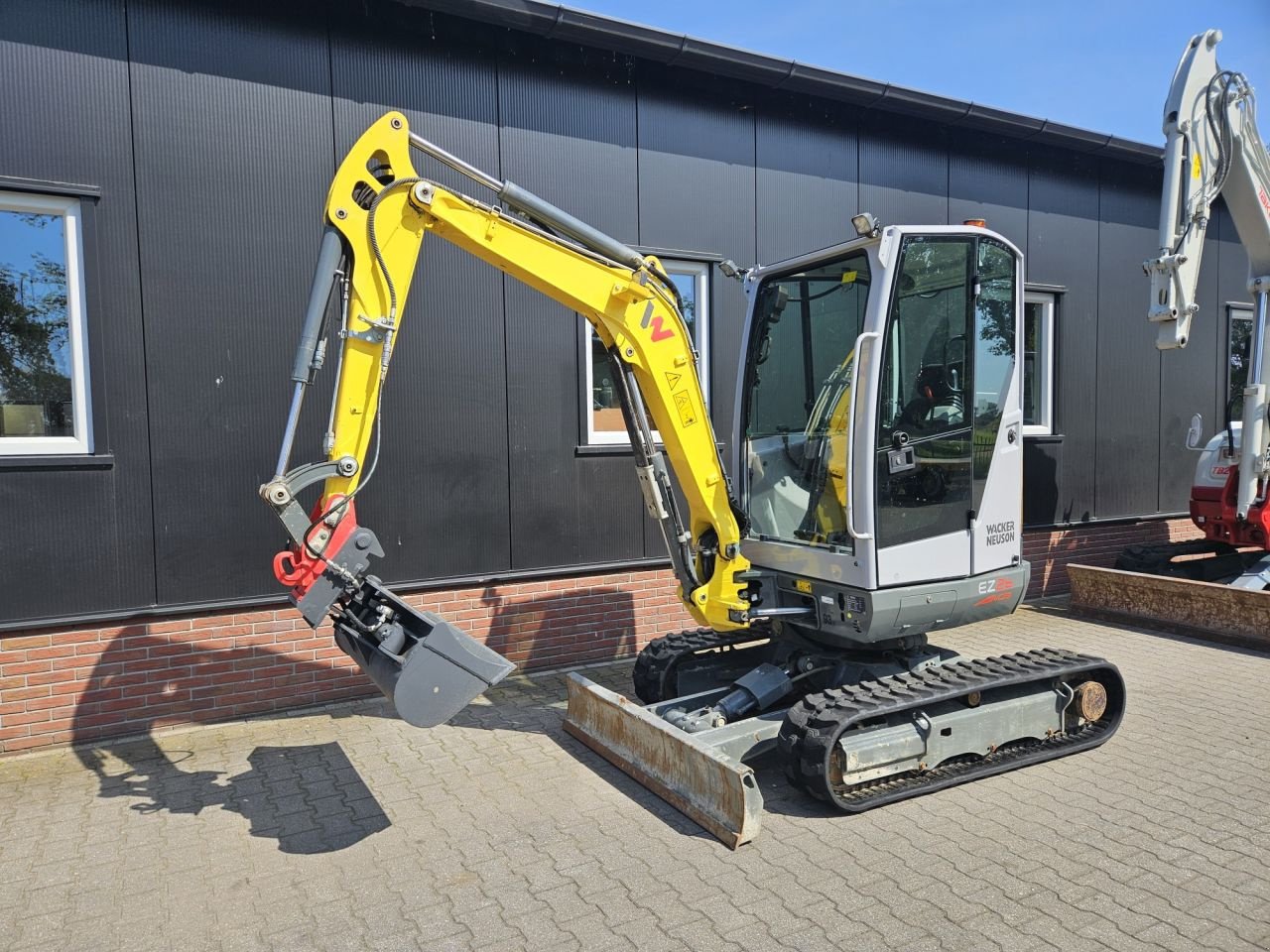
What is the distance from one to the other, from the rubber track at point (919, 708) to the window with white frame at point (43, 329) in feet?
15.3

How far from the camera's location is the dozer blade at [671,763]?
149 inches

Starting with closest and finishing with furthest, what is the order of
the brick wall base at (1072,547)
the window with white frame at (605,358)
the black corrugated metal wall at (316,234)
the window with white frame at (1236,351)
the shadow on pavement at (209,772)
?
the shadow on pavement at (209,772) → the black corrugated metal wall at (316,234) → the window with white frame at (605,358) → the brick wall base at (1072,547) → the window with white frame at (1236,351)

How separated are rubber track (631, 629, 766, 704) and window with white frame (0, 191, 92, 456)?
3791 mm

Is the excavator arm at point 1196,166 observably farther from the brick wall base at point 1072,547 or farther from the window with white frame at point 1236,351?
the window with white frame at point 1236,351

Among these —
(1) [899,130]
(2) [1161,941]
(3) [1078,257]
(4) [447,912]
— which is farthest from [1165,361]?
(4) [447,912]

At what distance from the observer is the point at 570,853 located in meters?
3.82

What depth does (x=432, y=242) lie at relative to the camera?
6.25 metres

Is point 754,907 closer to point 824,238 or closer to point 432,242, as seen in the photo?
point 432,242

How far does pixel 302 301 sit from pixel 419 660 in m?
3.31

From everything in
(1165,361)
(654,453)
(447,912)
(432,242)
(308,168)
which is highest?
(308,168)

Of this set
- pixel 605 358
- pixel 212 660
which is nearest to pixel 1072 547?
pixel 605 358

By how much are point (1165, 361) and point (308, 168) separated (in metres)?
9.87

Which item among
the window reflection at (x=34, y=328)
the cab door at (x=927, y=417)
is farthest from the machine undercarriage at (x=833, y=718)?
the window reflection at (x=34, y=328)

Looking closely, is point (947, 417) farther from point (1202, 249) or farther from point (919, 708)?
point (1202, 249)
